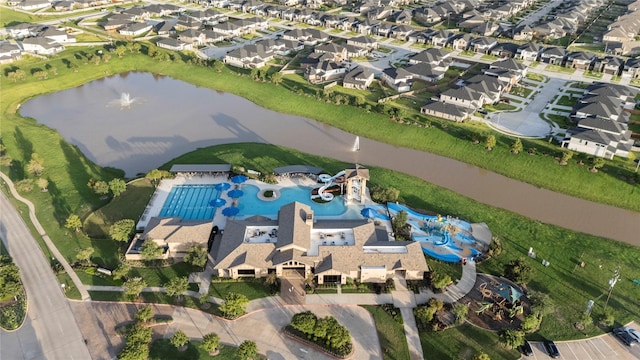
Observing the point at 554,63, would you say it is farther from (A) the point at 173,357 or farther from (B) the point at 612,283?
(A) the point at 173,357

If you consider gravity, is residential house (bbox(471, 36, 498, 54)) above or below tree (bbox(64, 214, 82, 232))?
above

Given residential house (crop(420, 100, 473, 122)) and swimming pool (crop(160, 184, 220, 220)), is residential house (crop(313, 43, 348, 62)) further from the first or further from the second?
swimming pool (crop(160, 184, 220, 220))

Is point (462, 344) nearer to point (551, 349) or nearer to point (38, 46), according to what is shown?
point (551, 349)

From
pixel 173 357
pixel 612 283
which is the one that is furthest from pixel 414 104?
pixel 173 357

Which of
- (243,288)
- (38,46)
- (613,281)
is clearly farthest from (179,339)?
(38,46)

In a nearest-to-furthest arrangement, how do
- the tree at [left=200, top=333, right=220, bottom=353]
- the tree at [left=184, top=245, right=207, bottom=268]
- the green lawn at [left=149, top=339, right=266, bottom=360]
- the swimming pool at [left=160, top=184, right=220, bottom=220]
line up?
1. the tree at [left=200, top=333, right=220, bottom=353]
2. the green lawn at [left=149, top=339, right=266, bottom=360]
3. the tree at [left=184, top=245, right=207, bottom=268]
4. the swimming pool at [left=160, top=184, right=220, bottom=220]

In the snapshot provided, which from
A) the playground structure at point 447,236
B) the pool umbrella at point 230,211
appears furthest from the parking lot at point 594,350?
the pool umbrella at point 230,211

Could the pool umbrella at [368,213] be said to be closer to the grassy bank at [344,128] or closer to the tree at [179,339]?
the grassy bank at [344,128]

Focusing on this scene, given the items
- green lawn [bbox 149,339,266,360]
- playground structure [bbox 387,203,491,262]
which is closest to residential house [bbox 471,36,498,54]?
playground structure [bbox 387,203,491,262]
